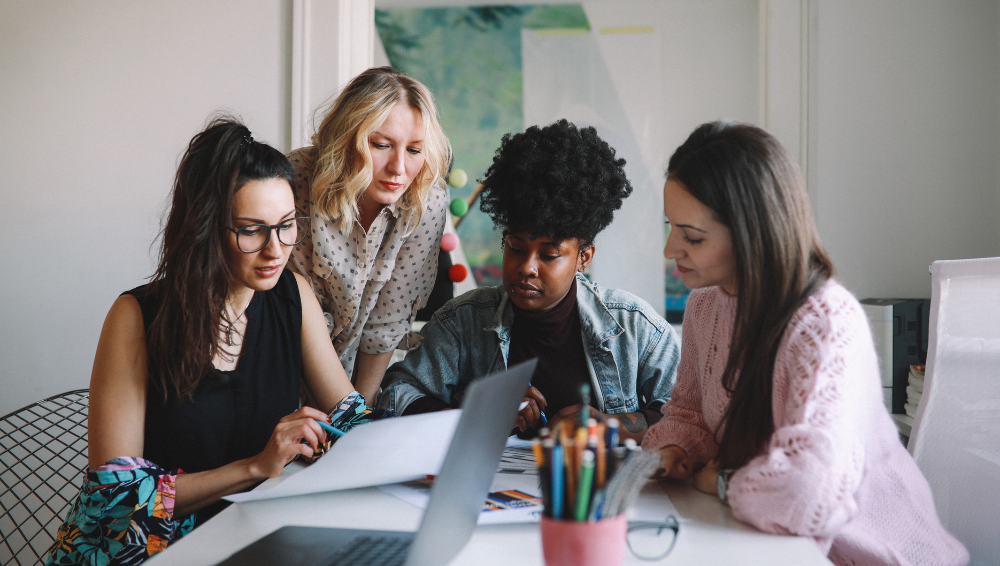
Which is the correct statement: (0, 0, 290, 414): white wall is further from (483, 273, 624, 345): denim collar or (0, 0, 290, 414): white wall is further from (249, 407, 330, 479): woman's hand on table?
(249, 407, 330, 479): woman's hand on table

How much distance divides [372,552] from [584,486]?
0.99 feet

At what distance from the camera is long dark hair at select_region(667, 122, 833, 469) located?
2.97 feet

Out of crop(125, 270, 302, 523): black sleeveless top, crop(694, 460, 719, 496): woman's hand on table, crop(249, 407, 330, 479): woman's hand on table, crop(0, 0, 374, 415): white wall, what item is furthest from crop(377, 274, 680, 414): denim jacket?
crop(0, 0, 374, 415): white wall

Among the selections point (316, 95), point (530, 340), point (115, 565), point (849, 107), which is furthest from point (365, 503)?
point (849, 107)

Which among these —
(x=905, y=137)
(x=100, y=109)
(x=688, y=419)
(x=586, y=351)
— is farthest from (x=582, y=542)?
(x=100, y=109)

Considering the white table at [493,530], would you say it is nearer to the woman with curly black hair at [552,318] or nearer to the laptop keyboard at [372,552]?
the laptop keyboard at [372,552]

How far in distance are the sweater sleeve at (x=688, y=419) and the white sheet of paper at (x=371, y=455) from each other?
1.14 feet

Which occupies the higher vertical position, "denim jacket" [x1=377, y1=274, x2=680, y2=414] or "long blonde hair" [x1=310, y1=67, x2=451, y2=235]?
"long blonde hair" [x1=310, y1=67, x2=451, y2=235]

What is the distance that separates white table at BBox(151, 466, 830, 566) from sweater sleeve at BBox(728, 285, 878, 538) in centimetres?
3

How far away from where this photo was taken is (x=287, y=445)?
3.49 ft

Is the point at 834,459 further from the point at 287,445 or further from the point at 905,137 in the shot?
the point at 905,137

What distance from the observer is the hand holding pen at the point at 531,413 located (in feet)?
4.44

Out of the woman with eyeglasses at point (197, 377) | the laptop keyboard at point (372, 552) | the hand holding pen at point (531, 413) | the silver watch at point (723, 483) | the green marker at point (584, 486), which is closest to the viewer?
the green marker at point (584, 486)

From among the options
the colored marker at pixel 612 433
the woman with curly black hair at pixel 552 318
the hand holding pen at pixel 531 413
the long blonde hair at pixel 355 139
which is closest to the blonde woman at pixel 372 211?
the long blonde hair at pixel 355 139
